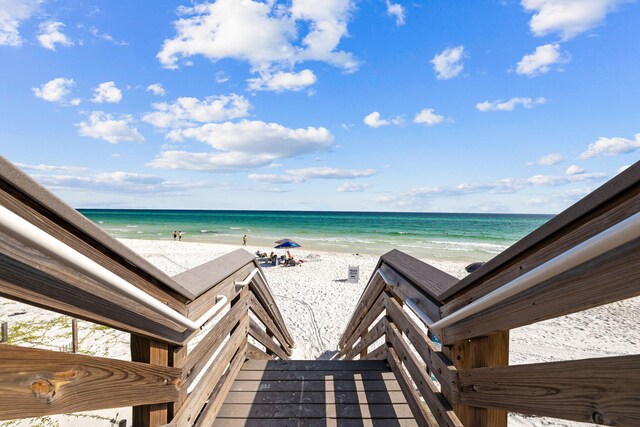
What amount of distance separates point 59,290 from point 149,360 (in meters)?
0.65

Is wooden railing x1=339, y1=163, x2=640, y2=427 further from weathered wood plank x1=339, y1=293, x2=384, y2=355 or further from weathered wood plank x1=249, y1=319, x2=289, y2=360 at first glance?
weathered wood plank x1=249, y1=319, x2=289, y2=360

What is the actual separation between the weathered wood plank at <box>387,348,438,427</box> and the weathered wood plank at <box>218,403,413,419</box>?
0.44 ft

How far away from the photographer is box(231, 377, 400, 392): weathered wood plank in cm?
257

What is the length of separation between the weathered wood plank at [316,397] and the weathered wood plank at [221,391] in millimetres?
123

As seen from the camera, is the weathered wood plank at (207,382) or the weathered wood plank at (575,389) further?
the weathered wood plank at (207,382)

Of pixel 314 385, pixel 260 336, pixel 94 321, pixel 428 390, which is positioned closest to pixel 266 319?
pixel 260 336

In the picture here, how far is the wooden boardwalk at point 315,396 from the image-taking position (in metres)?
2.20

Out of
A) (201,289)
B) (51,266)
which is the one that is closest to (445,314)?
(201,289)

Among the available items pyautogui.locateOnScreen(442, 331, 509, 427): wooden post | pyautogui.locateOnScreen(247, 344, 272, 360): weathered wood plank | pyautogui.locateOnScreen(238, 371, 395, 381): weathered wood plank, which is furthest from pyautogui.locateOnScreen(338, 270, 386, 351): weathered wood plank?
pyautogui.locateOnScreen(442, 331, 509, 427): wooden post

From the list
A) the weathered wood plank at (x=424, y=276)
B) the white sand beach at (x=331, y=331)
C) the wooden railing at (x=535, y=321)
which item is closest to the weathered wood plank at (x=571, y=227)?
the wooden railing at (x=535, y=321)

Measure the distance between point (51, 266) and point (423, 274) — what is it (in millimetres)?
1816

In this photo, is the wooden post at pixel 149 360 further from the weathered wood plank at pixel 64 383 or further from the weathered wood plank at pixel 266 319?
the weathered wood plank at pixel 266 319

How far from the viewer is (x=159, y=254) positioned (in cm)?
1908

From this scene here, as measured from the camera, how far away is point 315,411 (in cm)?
229
